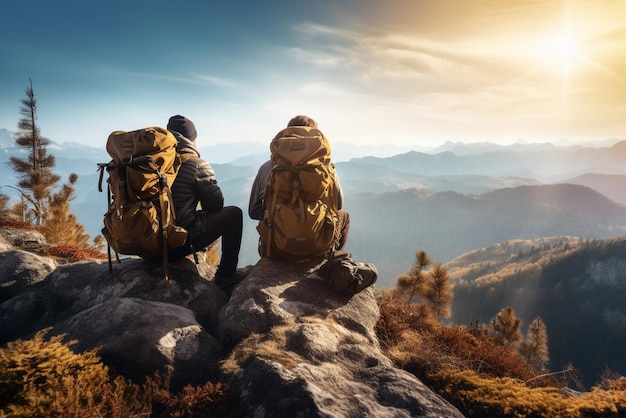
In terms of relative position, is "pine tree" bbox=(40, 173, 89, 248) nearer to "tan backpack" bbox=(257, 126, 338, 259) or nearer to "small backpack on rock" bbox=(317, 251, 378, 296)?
"tan backpack" bbox=(257, 126, 338, 259)

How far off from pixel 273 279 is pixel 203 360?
206 centimetres

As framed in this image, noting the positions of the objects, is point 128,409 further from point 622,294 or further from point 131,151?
point 622,294

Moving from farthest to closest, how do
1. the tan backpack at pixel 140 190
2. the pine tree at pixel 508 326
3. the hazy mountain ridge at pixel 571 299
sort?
the hazy mountain ridge at pixel 571 299
the pine tree at pixel 508 326
the tan backpack at pixel 140 190

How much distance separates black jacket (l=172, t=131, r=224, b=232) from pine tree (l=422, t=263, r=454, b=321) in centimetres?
917

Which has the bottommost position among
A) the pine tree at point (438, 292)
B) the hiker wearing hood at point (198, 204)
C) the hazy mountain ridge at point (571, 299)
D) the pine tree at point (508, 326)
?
the hazy mountain ridge at point (571, 299)

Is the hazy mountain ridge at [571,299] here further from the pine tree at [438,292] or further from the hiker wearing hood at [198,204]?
the hiker wearing hood at [198,204]

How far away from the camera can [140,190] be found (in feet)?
17.0

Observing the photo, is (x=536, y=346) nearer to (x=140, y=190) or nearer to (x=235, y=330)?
(x=235, y=330)

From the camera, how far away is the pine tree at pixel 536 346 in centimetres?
1390

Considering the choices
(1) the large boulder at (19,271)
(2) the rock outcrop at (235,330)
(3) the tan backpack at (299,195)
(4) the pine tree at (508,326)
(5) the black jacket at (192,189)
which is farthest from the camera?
(4) the pine tree at (508,326)

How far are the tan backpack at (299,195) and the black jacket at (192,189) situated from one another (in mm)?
1060

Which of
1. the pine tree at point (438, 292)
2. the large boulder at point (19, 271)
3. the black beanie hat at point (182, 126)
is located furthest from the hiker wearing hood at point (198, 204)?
the pine tree at point (438, 292)

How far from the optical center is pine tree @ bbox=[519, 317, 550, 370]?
45.6 ft

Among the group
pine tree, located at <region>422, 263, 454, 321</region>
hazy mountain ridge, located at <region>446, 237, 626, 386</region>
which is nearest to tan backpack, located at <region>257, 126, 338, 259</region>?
pine tree, located at <region>422, 263, 454, 321</region>
